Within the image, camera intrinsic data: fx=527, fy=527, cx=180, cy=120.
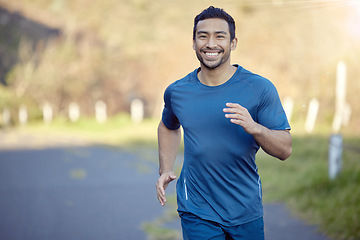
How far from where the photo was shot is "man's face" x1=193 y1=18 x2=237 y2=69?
2.66 metres

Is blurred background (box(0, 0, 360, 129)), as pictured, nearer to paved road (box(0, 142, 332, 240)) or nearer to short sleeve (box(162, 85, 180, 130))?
paved road (box(0, 142, 332, 240))

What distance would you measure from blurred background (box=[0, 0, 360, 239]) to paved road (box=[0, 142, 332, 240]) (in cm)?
207

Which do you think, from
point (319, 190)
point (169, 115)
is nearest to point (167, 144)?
point (169, 115)

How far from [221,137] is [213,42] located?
1.57ft

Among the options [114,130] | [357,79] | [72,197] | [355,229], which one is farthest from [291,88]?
[355,229]

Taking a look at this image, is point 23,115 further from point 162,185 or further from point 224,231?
point 224,231

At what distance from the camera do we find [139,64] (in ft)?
95.0

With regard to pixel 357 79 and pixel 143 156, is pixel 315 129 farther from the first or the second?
pixel 143 156

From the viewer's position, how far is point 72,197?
7641 millimetres

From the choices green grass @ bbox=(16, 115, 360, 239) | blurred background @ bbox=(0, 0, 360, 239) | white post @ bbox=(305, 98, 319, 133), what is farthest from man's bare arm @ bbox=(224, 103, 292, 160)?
white post @ bbox=(305, 98, 319, 133)

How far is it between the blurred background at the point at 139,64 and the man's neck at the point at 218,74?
538 cm

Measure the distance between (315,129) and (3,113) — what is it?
14.4 meters

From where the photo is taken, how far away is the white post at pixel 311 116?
1176 centimetres

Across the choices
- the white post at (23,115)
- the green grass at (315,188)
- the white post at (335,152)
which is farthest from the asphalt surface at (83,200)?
the white post at (23,115)
